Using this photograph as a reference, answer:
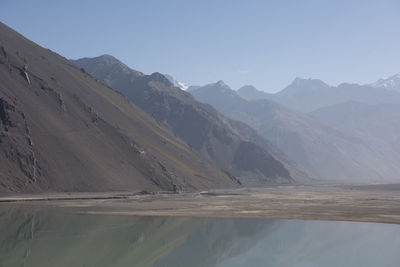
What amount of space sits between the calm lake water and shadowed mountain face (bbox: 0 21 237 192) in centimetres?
3524

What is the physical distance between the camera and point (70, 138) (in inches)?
3915

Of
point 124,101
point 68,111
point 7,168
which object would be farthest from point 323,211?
point 124,101

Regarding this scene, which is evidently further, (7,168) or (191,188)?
(191,188)

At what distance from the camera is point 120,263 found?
28.6 metres

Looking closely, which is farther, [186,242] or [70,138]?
[70,138]

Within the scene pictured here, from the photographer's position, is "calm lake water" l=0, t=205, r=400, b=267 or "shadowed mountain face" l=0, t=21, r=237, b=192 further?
"shadowed mountain face" l=0, t=21, r=237, b=192

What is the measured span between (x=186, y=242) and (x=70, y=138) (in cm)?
6792

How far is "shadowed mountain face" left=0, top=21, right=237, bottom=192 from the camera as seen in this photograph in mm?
87562

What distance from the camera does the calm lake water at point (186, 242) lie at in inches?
1174

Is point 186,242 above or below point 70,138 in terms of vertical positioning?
below

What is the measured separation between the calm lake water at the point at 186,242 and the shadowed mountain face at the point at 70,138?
35.2 metres

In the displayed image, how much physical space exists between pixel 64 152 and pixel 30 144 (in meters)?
7.33

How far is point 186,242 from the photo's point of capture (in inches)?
1491

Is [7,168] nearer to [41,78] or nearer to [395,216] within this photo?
[41,78]
